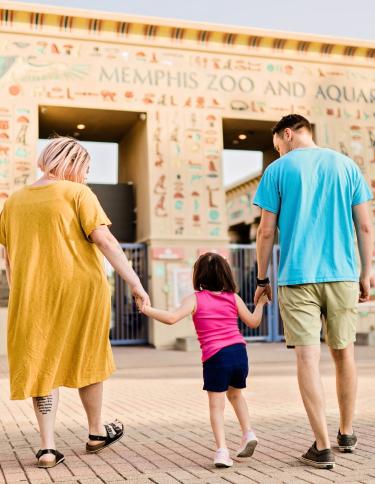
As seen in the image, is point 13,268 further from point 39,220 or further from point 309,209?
point 309,209

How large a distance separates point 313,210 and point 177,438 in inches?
77.1

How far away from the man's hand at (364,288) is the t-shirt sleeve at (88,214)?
5.40 ft

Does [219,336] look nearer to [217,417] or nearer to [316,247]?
[217,417]

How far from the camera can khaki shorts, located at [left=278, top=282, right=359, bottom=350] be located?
13.3 feet

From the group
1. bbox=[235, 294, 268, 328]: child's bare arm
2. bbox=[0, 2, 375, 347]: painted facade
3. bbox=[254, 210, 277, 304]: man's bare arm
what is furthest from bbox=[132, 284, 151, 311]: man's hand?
bbox=[0, 2, 375, 347]: painted facade

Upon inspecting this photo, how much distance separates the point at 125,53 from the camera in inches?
747

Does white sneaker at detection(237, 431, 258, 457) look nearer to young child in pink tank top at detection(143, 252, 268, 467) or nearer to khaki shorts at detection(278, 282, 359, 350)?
young child in pink tank top at detection(143, 252, 268, 467)

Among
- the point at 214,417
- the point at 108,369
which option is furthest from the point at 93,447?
the point at 214,417

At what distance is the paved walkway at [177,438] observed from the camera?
374 centimetres

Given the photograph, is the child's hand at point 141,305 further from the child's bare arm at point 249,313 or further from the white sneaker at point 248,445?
the white sneaker at point 248,445

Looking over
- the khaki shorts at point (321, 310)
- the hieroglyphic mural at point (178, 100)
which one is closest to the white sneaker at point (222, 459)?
the khaki shorts at point (321, 310)

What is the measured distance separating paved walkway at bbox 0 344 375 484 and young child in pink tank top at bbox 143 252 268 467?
0.74ft

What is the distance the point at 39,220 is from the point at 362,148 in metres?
17.8

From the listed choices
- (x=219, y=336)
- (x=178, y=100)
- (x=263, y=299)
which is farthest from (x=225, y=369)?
(x=178, y=100)
